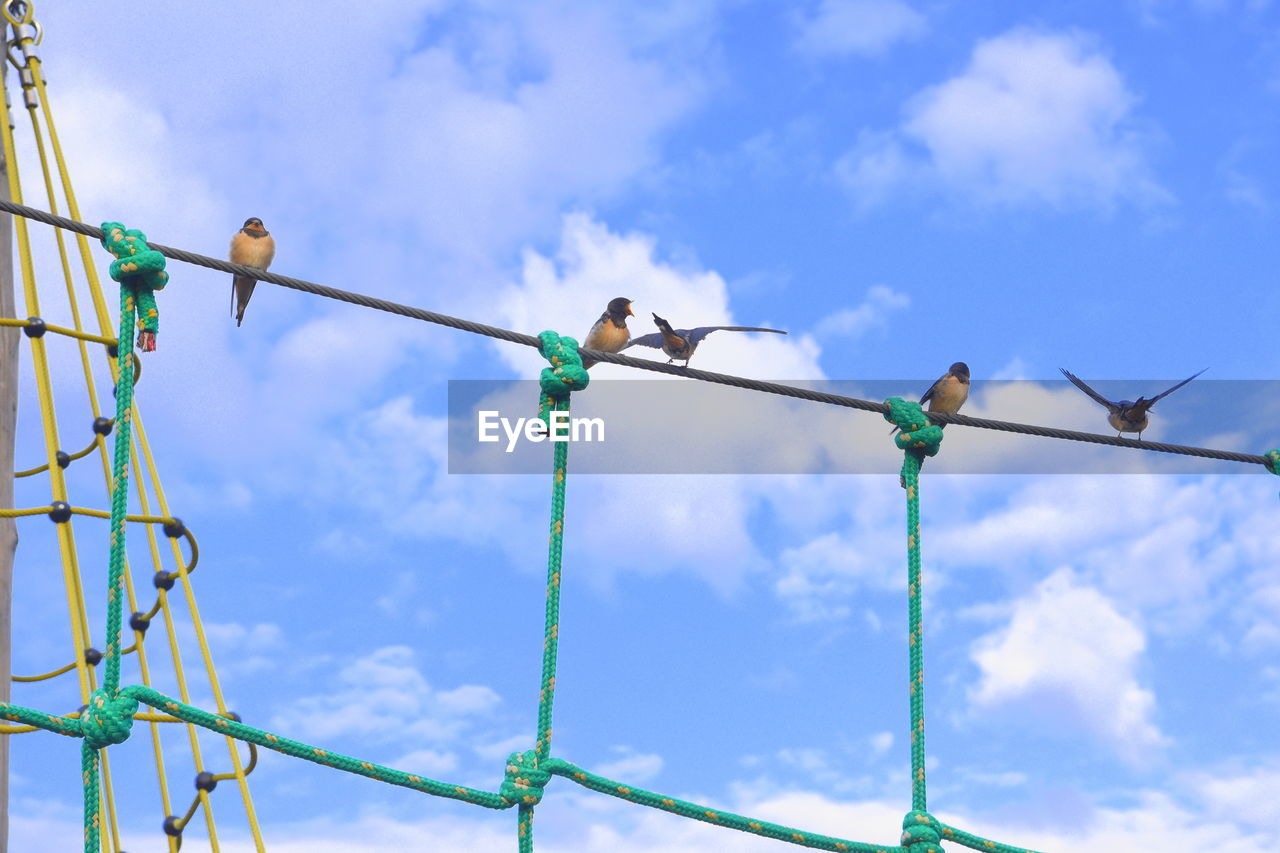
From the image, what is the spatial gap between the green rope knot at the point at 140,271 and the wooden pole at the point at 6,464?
130 centimetres

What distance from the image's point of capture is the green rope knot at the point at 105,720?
122 inches

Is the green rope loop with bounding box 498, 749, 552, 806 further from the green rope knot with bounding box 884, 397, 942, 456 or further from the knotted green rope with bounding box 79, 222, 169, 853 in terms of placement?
the green rope knot with bounding box 884, 397, 942, 456

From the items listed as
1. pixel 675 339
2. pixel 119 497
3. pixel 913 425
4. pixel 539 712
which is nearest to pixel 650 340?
pixel 675 339

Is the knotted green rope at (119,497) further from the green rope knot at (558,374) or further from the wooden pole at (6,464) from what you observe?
the wooden pole at (6,464)

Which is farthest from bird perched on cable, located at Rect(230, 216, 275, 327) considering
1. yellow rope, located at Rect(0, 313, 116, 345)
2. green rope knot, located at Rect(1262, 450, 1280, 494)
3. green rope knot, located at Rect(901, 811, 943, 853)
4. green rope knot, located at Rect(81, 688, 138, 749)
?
green rope knot, located at Rect(1262, 450, 1280, 494)

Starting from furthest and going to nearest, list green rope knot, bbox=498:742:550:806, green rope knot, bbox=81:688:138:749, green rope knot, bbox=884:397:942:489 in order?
1. green rope knot, bbox=884:397:942:489
2. green rope knot, bbox=498:742:550:806
3. green rope knot, bbox=81:688:138:749

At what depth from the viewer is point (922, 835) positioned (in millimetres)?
3723

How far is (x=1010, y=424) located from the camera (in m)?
4.05

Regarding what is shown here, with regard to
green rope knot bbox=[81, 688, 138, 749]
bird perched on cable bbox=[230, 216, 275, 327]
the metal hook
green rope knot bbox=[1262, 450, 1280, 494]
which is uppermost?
the metal hook

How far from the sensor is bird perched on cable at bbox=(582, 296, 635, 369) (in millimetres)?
4695

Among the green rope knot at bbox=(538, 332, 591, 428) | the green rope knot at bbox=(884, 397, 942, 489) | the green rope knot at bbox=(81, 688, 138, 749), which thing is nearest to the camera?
the green rope knot at bbox=(81, 688, 138, 749)

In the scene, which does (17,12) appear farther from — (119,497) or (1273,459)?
(1273,459)

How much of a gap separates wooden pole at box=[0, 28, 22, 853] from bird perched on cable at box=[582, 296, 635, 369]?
170 centimetres

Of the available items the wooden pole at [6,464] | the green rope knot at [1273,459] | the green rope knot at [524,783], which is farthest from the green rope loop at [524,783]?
the green rope knot at [1273,459]
